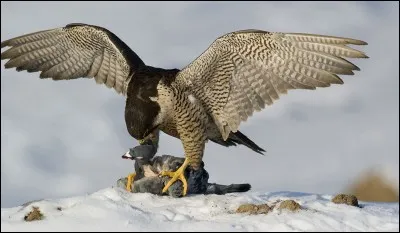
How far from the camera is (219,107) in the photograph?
9.80 meters

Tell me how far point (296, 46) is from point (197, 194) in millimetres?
2200

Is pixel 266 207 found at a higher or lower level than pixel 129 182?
lower

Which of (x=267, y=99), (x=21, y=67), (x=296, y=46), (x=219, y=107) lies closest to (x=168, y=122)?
(x=219, y=107)

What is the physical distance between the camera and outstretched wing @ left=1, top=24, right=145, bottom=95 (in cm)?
1096

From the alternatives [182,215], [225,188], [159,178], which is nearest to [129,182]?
[159,178]

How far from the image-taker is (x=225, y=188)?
32.1 ft

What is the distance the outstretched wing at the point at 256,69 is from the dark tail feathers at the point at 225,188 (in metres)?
0.70

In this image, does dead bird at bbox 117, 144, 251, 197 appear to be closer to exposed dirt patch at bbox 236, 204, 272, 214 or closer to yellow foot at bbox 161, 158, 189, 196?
yellow foot at bbox 161, 158, 189, 196

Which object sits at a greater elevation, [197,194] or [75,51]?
[75,51]

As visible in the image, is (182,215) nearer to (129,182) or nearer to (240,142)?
(129,182)

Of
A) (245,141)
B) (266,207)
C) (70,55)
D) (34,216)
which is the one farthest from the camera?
(70,55)

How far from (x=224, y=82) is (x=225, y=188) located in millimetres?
1355

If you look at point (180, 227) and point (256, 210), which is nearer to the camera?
point (180, 227)

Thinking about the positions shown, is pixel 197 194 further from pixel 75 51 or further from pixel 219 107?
pixel 75 51
